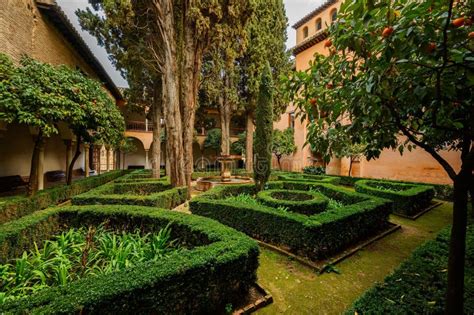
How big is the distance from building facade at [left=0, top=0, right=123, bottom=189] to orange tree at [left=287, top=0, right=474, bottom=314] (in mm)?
9535

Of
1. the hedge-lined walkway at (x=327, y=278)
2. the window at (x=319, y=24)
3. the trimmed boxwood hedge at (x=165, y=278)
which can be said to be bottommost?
the hedge-lined walkway at (x=327, y=278)

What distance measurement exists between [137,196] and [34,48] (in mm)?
7605

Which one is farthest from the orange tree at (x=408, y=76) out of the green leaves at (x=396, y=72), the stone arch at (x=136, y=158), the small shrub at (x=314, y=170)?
the stone arch at (x=136, y=158)

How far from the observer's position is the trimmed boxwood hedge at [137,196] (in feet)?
20.4

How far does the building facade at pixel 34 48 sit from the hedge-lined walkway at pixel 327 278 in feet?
29.5

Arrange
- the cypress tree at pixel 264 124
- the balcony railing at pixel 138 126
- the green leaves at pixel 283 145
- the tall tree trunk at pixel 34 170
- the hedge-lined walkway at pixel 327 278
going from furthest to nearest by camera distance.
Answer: the balcony railing at pixel 138 126, the green leaves at pixel 283 145, the cypress tree at pixel 264 124, the tall tree trunk at pixel 34 170, the hedge-lined walkway at pixel 327 278

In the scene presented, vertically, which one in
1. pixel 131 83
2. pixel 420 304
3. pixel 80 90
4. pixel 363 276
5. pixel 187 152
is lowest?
pixel 363 276

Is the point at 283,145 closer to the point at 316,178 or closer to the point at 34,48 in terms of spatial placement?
the point at 316,178

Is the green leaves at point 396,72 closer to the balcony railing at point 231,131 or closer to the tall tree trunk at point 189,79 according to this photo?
the tall tree trunk at point 189,79

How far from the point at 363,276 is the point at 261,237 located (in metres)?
2.12

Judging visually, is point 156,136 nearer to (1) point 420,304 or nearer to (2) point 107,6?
(2) point 107,6

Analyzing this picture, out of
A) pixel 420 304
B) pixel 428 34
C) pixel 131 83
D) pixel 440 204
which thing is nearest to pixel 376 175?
pixel 440 204

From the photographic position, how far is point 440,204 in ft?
28.2

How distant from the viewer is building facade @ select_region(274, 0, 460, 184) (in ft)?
37.4
